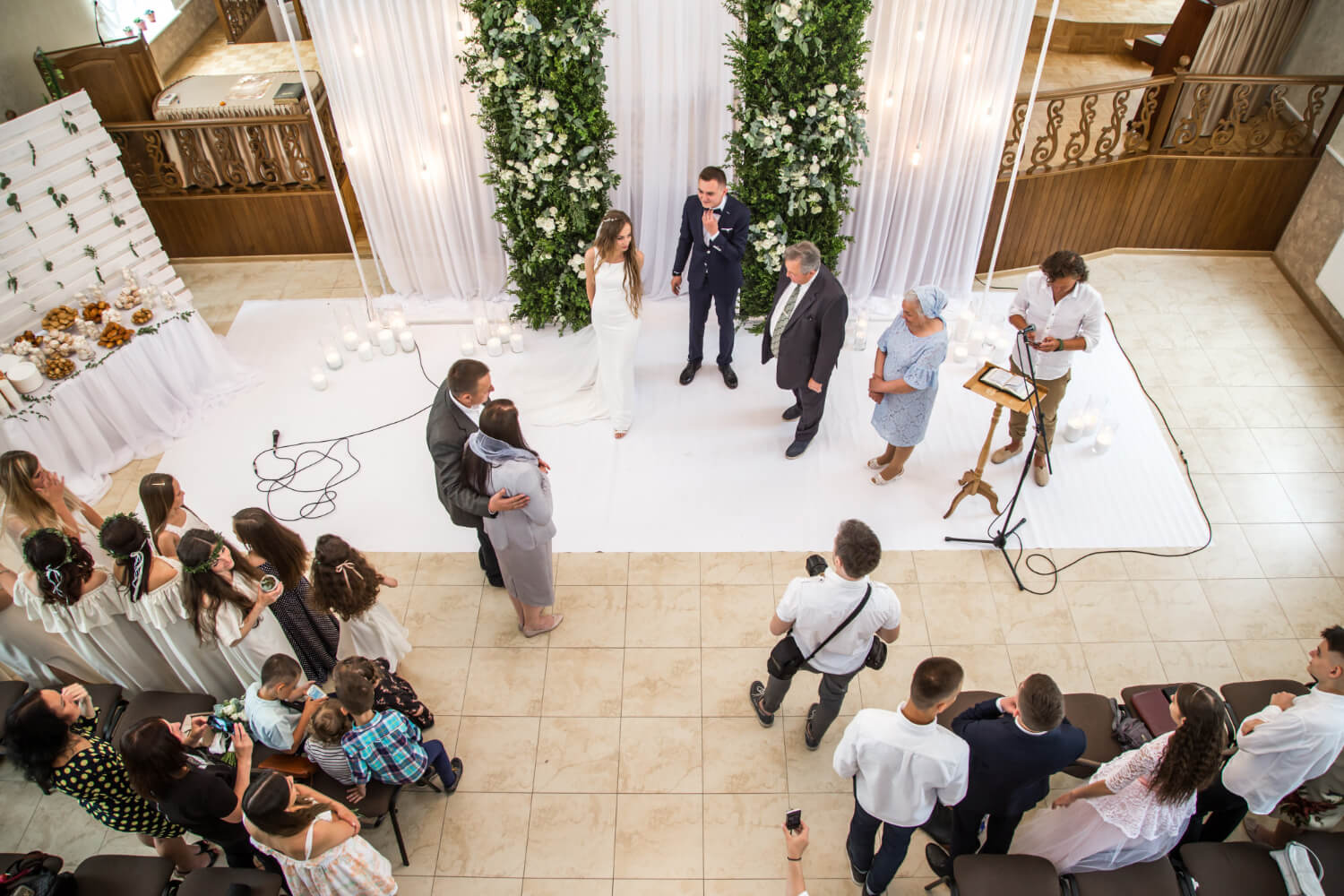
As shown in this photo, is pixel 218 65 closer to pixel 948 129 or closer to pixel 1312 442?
pixel 948 129

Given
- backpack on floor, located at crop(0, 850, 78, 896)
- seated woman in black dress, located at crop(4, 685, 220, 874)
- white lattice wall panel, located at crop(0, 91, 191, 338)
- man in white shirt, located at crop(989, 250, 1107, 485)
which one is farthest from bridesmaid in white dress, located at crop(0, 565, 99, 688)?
man in white shirt, located at crop(989, 250, 1107, 485)

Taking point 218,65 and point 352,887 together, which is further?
point 218,65

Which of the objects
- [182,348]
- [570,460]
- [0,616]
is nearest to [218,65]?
[182,348]

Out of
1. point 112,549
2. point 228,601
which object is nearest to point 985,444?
point 228,601

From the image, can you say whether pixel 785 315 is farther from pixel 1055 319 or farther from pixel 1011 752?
pixel 1011 752

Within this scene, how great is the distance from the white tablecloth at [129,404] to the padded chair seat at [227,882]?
330 centimetres

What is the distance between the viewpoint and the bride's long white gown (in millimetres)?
5027

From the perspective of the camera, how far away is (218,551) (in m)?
3.54

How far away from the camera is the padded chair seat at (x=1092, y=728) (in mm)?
3590

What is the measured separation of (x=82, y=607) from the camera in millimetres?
3578

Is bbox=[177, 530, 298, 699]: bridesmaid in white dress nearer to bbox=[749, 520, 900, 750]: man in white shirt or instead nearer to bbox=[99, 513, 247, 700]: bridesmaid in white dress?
bbox=[99, 513, 247, 700]: bridesmaid in white dress

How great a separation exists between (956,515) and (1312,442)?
2.64m

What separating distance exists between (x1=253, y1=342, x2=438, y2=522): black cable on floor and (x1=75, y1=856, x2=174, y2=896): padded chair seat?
2.35 m

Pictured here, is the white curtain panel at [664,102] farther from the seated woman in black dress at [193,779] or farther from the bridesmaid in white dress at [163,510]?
the seated woman in black dress at [193,779]
